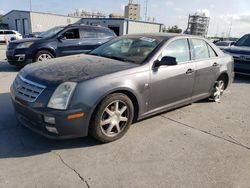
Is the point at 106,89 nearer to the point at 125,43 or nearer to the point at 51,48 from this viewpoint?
the point at 125,43

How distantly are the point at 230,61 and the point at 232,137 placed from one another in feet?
8.08

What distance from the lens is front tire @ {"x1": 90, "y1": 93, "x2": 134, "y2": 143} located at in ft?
11.2

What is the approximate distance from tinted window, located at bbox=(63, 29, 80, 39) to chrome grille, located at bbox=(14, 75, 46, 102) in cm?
584

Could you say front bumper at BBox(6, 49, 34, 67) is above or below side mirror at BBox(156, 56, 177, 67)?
below

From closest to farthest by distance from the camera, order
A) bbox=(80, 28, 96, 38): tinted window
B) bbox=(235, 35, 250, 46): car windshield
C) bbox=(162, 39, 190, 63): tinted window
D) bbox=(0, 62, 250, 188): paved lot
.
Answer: bbox=(0, 62, 250, 188): paved lot → bbox=(162, 39, 190, 63): tinted window → bbox=(80, 28, 96, 38): tinted window → bbox=(235, 35, 250, 46): car windshield

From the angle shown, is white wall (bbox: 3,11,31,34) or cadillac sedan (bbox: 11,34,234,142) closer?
cadillac sedan (bbox: 11,34,234,142)

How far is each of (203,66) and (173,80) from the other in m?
1.01

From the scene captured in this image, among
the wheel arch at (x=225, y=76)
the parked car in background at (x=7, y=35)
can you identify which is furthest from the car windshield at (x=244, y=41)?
the parked car in background at (x=7, y=35)

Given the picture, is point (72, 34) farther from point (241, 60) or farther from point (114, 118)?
point (114, 118)

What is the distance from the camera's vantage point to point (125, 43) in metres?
4.73

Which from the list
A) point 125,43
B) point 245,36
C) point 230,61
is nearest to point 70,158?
point 125,43

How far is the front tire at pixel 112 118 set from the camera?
3.42m

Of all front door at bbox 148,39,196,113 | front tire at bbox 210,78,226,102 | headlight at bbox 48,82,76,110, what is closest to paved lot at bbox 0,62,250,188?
front door at bbox 148,39,196,113

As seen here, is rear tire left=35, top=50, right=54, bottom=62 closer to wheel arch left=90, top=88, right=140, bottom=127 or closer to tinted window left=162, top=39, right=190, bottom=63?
tinted window left=162, top=39, right=190, bottom=63
